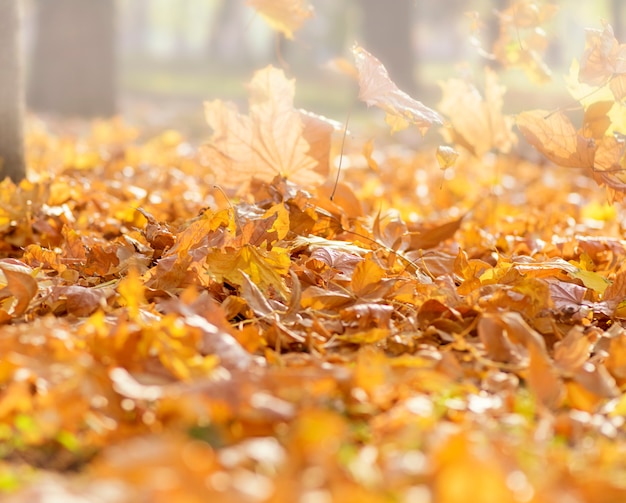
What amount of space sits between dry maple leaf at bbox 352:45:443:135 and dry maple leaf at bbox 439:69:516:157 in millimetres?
772

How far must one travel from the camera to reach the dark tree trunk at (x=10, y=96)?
10.1 feet

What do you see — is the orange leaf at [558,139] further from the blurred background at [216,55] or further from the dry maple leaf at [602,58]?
the blurred background at [216,55]

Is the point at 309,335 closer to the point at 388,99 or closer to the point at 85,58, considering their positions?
the point at 388,99

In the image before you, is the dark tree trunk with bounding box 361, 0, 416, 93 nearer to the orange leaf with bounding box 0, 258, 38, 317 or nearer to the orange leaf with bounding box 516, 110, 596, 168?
the orange leaf with bounding box 516, 110, 596, 168

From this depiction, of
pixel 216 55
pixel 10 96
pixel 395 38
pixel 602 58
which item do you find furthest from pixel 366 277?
pixel 216 55

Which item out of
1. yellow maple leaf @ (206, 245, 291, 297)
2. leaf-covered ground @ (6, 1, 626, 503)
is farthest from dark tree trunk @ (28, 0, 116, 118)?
yellow maple leaf @ (206, 245, 291, 297)

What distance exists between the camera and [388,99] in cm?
203

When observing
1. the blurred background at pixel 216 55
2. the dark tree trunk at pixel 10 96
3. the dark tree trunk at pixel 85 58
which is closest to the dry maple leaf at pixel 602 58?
the blurred background at pixel 216 55

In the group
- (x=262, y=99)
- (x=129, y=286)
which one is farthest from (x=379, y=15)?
(x=129, y=286)

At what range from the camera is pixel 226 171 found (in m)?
2.48

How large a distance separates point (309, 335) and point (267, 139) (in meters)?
0.93

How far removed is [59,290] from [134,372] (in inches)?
21.3

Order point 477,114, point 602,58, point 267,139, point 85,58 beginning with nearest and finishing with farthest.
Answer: point 602,58, point 267,139, point 477,114, point 85,58

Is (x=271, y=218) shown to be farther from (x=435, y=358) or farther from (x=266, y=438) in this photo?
(x=266, y=438)
